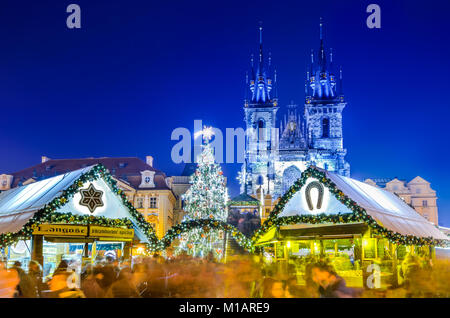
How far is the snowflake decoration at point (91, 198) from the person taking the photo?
1283 centimetres

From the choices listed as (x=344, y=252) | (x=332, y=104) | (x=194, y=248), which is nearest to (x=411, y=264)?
(x=344, y=252)

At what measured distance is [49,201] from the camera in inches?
465

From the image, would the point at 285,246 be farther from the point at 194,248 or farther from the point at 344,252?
the point at 194,248

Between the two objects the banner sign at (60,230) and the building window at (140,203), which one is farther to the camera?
the building window at (140,203)

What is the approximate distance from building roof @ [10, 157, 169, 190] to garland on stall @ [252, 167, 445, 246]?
127ft

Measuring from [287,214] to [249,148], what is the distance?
6207 cm

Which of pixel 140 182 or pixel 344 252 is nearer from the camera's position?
pixel 344 252

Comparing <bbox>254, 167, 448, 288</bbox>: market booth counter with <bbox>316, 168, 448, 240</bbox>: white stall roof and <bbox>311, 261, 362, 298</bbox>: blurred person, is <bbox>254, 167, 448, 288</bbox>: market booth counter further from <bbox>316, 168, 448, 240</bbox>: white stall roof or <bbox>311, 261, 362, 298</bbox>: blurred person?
<bbox>311, 261, 362, 298</bbox>: blurred person

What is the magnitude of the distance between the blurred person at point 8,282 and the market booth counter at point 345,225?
22.3ft

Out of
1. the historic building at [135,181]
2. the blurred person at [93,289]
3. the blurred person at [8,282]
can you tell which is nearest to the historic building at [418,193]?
the historic building at [135,181]

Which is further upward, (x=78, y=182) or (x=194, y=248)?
(x=78, y=182)

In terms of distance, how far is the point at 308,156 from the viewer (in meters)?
73.9

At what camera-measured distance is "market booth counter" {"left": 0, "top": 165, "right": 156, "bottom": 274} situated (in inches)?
453

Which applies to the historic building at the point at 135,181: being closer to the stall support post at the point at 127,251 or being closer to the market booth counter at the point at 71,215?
the stall support post at the point at 127,251
